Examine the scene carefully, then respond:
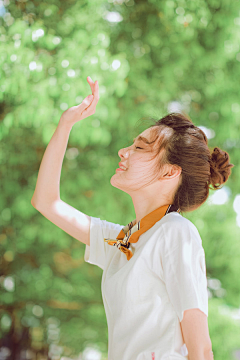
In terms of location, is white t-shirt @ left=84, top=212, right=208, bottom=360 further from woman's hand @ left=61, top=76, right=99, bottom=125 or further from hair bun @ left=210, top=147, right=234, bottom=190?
woman's hand @ left=61, top=76, right=99, bottom=125

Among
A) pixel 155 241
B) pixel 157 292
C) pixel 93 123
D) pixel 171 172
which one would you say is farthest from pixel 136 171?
pixel 93 123

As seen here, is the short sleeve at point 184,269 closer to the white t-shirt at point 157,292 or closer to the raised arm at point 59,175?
the white t-shirt at point 157,292

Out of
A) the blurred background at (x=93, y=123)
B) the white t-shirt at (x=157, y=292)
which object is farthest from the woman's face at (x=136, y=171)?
the blurred background at (x=93, y=123)

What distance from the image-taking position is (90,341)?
95.3 inches

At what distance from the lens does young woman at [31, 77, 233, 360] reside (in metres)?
0.77

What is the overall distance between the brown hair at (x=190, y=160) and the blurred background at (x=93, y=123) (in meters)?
0.96

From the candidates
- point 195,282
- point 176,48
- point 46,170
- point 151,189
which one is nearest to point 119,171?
point 151,189

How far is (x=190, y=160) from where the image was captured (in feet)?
3.34

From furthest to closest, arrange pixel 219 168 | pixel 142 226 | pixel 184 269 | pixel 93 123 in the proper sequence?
pixel 93 123
pixel 219 168
pixel 142 226
pixel 184 269

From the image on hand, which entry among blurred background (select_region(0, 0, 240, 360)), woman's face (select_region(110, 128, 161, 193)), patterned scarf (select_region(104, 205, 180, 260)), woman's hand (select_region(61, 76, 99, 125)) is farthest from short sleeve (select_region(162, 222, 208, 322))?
blurred background (select_region(0, 0, 240, 360))

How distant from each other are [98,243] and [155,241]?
0.36 metres

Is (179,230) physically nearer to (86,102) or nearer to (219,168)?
(219,168)

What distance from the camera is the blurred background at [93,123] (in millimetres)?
1988

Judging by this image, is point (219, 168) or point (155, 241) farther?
point (219, 168)
